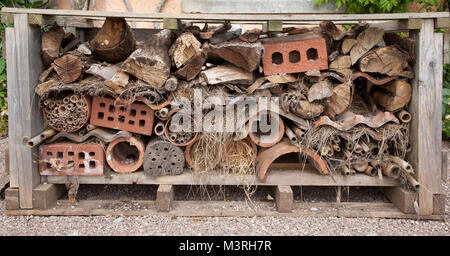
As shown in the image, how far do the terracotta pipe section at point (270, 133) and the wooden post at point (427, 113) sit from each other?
122 centimetres

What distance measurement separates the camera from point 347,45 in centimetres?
330

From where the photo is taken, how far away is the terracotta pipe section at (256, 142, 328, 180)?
126 inches

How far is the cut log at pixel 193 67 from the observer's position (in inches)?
124

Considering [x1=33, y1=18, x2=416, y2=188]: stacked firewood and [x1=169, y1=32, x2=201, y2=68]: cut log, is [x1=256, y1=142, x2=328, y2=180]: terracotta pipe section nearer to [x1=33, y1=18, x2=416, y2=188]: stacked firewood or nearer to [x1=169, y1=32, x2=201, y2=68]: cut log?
[x1=33, y1=18, x2=416, y2=188]: stacked firewood

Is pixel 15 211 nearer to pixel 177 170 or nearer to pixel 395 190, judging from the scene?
pixel 177 170

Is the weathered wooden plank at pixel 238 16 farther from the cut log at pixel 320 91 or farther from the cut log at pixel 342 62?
the cut log at pixel 320 91

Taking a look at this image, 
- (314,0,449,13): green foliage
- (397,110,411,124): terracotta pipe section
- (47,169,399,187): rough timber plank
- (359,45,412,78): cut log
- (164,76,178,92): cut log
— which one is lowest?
(47,169,399,187): rough timber plank

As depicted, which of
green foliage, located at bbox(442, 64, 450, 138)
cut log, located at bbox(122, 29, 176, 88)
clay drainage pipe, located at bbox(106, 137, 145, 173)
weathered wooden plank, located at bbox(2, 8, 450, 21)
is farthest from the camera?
green foliage, located at bbox(442, 64, 450, 138)

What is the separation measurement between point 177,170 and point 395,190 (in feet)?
6.85

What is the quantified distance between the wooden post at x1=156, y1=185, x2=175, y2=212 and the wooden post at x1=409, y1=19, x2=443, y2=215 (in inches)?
88.5

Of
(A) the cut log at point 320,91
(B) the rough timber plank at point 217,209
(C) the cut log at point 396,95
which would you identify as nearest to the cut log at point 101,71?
(B) the rough timber plank at point 217,209

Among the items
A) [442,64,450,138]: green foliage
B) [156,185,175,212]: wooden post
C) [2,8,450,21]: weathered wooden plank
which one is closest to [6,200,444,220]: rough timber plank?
[156,185,175,212]: wooden post

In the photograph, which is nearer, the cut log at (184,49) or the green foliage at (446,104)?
the cut log at (184,49)

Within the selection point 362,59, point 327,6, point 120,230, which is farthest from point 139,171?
point 327,6
